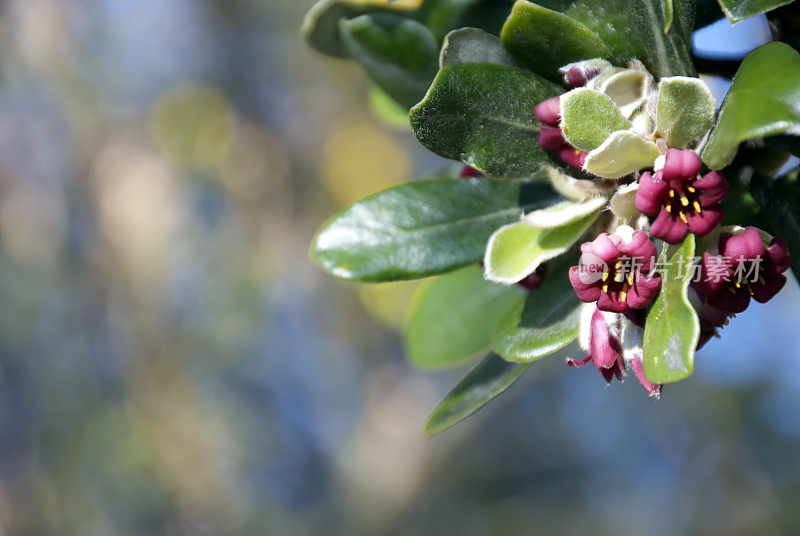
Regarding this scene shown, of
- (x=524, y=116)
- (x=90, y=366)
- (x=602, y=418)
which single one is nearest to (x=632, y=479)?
(x=602, y=418)

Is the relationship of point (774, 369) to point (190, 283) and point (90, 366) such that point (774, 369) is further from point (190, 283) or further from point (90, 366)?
Answer: point (90, 366)

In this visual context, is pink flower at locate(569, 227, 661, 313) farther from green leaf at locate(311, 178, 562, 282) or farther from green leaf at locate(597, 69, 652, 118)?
green leaf at locate(311, 178, 562, 282)

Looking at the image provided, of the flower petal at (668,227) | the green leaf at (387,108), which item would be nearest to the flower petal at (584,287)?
the flower petal at (668,227)

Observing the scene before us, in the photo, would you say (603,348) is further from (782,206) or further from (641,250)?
(782,206)

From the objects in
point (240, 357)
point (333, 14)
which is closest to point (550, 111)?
point (333, 14)

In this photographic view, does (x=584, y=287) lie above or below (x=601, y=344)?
above

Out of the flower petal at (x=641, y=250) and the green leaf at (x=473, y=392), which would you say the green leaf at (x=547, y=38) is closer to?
the flower petal at (x=641, y=250)
